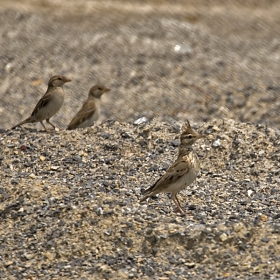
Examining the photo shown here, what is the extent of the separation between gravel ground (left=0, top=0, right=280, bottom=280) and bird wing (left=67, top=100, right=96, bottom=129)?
122cm

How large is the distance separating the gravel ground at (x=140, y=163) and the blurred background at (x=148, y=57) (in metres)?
0.06

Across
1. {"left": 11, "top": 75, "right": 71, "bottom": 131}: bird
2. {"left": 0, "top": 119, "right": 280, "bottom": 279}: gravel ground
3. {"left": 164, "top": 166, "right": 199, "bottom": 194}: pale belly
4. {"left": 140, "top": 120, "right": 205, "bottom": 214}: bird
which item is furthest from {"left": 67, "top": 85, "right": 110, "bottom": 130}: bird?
{"left": 164, "top": 166, "right": 199, "bottom": 194}: pale belly

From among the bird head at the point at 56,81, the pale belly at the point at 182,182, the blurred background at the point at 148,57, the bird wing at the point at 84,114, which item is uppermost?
the pale belly at the point at 182,182

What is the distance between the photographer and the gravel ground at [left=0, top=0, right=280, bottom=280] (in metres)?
10.6

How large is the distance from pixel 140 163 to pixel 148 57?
421 inches

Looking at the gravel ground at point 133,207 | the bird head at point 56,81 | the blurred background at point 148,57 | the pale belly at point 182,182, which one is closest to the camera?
the gravel ground at point 133,207

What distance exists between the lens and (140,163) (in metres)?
13.5

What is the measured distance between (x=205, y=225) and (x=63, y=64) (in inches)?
535

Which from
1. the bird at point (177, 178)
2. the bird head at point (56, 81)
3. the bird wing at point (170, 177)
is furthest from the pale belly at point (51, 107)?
the bird wing at point (170, 177)

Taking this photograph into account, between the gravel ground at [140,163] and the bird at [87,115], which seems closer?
the gravel ground at [140,163]

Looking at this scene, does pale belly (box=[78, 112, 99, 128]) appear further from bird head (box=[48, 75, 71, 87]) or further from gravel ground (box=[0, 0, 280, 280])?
gravel ground (box=[0, 0, 280, 280])

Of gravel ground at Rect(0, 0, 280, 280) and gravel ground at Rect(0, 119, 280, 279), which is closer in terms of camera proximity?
gravel ground at Rect(0, 119, 280, 279)

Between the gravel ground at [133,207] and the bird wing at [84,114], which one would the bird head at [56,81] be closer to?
the bird wing at [84,114]

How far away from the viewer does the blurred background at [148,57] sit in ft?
68.8
